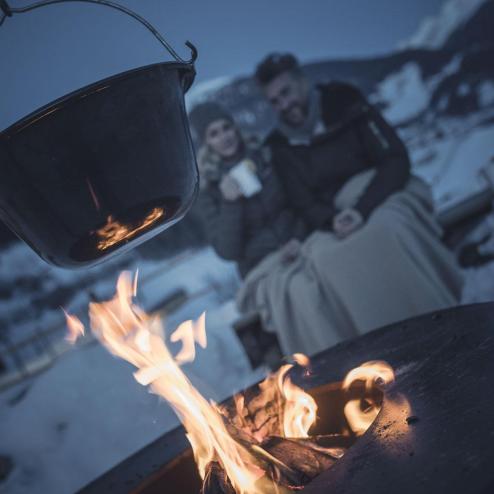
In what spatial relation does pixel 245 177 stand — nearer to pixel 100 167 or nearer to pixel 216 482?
pixel 100 167

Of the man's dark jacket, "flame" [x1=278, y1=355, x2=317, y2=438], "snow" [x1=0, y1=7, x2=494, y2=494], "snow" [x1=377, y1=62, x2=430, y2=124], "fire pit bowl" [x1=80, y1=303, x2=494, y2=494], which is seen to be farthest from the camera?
"snow" [x1=377, y1=62, x2=430, y2=124]

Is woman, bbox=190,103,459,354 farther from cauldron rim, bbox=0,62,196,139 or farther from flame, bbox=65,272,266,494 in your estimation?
cauldron rim, bbox=0,62,196,139

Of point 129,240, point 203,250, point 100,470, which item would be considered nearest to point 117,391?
point 100,470

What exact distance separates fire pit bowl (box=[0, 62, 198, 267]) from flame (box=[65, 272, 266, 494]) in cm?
39

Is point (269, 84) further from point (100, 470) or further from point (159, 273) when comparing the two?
point (159, 273)

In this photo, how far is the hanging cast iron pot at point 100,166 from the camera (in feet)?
2.24

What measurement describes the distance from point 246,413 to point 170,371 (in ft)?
0.91

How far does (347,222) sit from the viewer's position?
229 centimetres

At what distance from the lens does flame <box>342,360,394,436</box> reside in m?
1.00

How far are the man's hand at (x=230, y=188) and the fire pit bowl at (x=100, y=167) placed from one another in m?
1.63

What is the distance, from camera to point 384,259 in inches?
84.5

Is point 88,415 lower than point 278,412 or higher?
lower

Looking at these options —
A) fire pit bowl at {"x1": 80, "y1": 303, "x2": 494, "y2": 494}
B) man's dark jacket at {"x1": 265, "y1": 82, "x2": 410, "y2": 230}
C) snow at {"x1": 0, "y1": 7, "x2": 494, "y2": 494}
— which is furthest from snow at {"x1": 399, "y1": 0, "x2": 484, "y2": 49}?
fire pit bowl at {"x1": 80, "y1": 303, "x2": 494, "y2": 494}

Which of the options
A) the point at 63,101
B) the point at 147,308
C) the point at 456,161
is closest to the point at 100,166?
the point at 63,101
